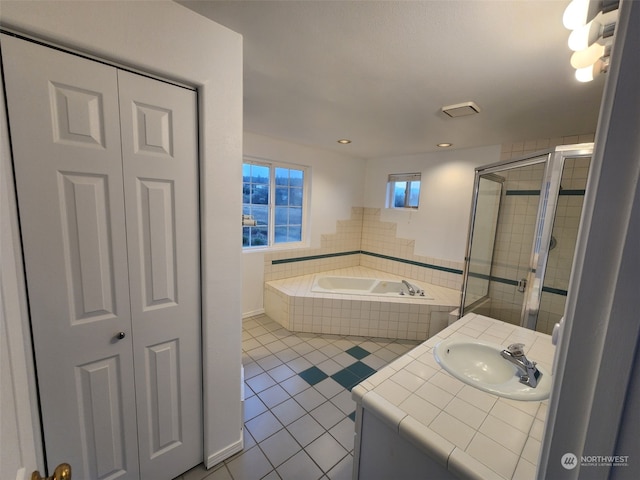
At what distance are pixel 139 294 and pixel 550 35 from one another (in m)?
2.10

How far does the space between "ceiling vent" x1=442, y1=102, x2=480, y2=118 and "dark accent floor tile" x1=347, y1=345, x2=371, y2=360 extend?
7.43ft

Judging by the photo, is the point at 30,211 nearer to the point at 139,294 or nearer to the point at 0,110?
the point at 0,110

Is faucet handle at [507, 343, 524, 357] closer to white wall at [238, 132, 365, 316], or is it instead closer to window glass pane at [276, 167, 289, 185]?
white wall at [238, 132, 365, 316]

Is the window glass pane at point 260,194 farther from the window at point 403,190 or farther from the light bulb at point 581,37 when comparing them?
the light bulb at point 581,37

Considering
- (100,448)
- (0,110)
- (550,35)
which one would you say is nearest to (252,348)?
(100,448)

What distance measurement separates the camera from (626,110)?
0.28 m

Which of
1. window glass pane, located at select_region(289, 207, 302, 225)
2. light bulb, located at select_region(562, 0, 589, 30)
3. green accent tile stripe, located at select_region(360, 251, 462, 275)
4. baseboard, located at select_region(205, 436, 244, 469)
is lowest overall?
baseboard, located at select_region(205, 436, 244, 469)

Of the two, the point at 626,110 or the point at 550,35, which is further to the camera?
the point at 550,35

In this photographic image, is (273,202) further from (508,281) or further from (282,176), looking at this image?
(508,281)

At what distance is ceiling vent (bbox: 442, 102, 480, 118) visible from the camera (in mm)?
1911

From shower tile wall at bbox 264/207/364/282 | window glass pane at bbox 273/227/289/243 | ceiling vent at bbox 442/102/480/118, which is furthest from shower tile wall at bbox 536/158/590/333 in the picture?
window glass pane at bbox 273/227/289/243

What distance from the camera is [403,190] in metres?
3.99

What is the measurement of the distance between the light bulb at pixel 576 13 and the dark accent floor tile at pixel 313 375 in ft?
8.12

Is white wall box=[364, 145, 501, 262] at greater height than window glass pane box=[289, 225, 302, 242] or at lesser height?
greater
